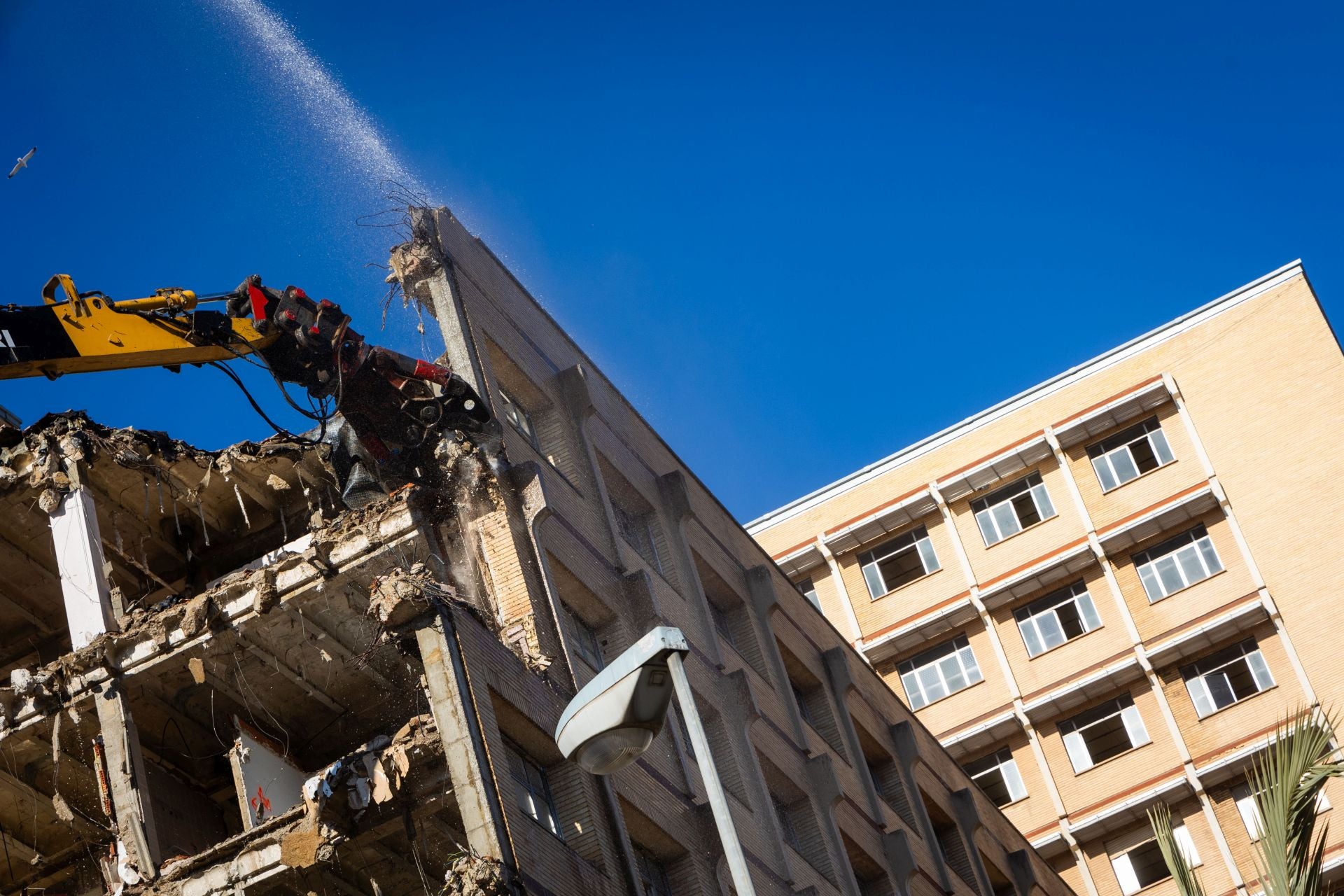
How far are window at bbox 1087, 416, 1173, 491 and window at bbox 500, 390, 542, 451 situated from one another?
27.3m

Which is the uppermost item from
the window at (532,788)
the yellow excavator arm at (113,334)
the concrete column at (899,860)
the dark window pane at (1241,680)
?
the yellow excavator arm at (113,334)

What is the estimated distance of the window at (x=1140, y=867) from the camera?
154 ft

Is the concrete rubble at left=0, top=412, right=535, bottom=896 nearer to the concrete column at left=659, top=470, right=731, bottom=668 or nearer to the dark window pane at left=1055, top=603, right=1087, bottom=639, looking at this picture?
the concrete column at left=659, top=470, right=731, bottom=668

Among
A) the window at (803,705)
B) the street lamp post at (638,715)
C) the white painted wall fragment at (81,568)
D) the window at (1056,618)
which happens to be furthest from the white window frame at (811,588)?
the street lamp post at (638,715)

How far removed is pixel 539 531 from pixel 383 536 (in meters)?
2.92

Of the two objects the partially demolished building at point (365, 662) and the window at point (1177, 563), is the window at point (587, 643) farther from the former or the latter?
the window at point (1177, 563)

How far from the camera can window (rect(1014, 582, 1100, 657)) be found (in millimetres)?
49750

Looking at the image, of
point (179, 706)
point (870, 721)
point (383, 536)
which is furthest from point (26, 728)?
point (870, 721)

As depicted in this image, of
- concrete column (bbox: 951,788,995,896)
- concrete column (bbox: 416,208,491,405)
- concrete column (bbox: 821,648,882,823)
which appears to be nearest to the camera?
concrete column (bbox: 416,208,491,405)

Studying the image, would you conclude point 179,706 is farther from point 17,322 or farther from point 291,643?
point 17,322

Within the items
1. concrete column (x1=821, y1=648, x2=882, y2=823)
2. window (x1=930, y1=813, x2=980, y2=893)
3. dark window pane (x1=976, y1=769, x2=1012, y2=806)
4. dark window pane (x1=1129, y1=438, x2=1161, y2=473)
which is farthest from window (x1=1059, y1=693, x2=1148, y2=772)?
concrete column (x1=821, y1=648, x2=882, y2=823)

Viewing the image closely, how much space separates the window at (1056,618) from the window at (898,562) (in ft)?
10.00

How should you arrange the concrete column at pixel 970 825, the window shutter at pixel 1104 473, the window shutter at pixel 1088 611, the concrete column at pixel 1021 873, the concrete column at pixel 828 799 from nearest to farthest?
the concrete column at pixel 828 799 < the concrete column at pixel 970 825 < the concrete column at pixel 1021 873 < the window shutter at pixel 1088 611 < the window shutter at pixel 1104 473

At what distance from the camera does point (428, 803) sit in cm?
1972
